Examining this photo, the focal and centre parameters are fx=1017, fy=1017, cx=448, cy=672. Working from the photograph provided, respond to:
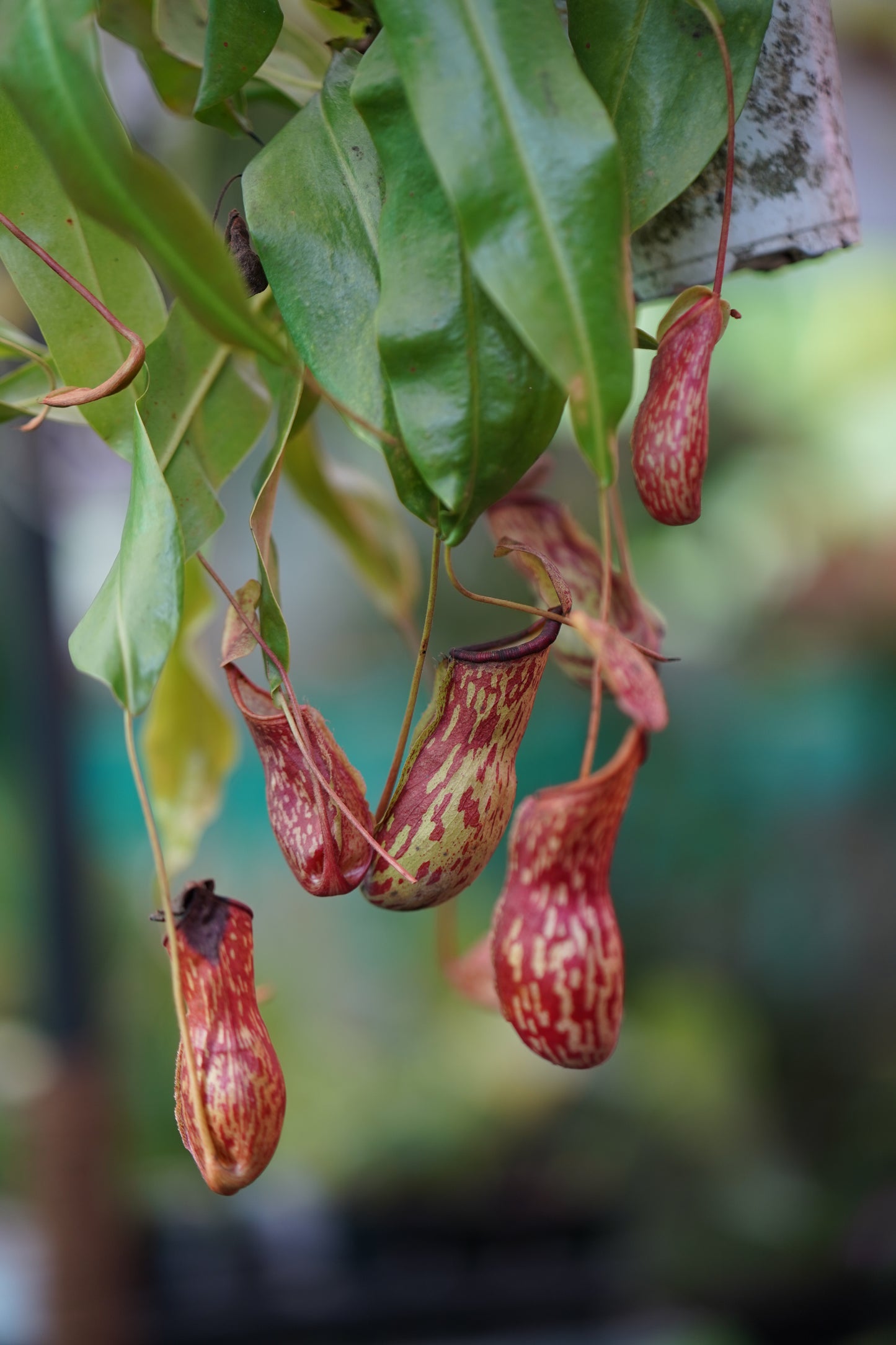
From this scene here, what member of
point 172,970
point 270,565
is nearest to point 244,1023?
point 172,970

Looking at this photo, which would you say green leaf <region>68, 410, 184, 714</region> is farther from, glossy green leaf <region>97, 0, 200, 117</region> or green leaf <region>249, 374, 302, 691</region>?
glossy green leaf <region>97, 0, 200, 117</region>

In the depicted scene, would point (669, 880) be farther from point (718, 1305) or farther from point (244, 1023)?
point (244, 1023)

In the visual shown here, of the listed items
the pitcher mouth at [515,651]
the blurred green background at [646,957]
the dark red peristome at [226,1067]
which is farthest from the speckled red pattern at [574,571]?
the blurred green background at [646,957]

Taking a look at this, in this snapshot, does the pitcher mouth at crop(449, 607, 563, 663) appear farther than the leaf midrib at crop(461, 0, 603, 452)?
Yes

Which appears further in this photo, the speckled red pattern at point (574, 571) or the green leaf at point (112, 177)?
the speckled red pattern at point (574, 571)

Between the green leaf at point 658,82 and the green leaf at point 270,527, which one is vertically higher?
the green leaf at point 658,82

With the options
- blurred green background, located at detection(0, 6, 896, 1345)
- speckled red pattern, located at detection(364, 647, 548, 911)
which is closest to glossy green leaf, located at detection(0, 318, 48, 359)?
speckled red pattern, located at detection(364, 647, 548, 911)

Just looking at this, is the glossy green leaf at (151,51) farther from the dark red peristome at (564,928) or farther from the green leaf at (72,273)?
the dark red peristome at (564,928)
